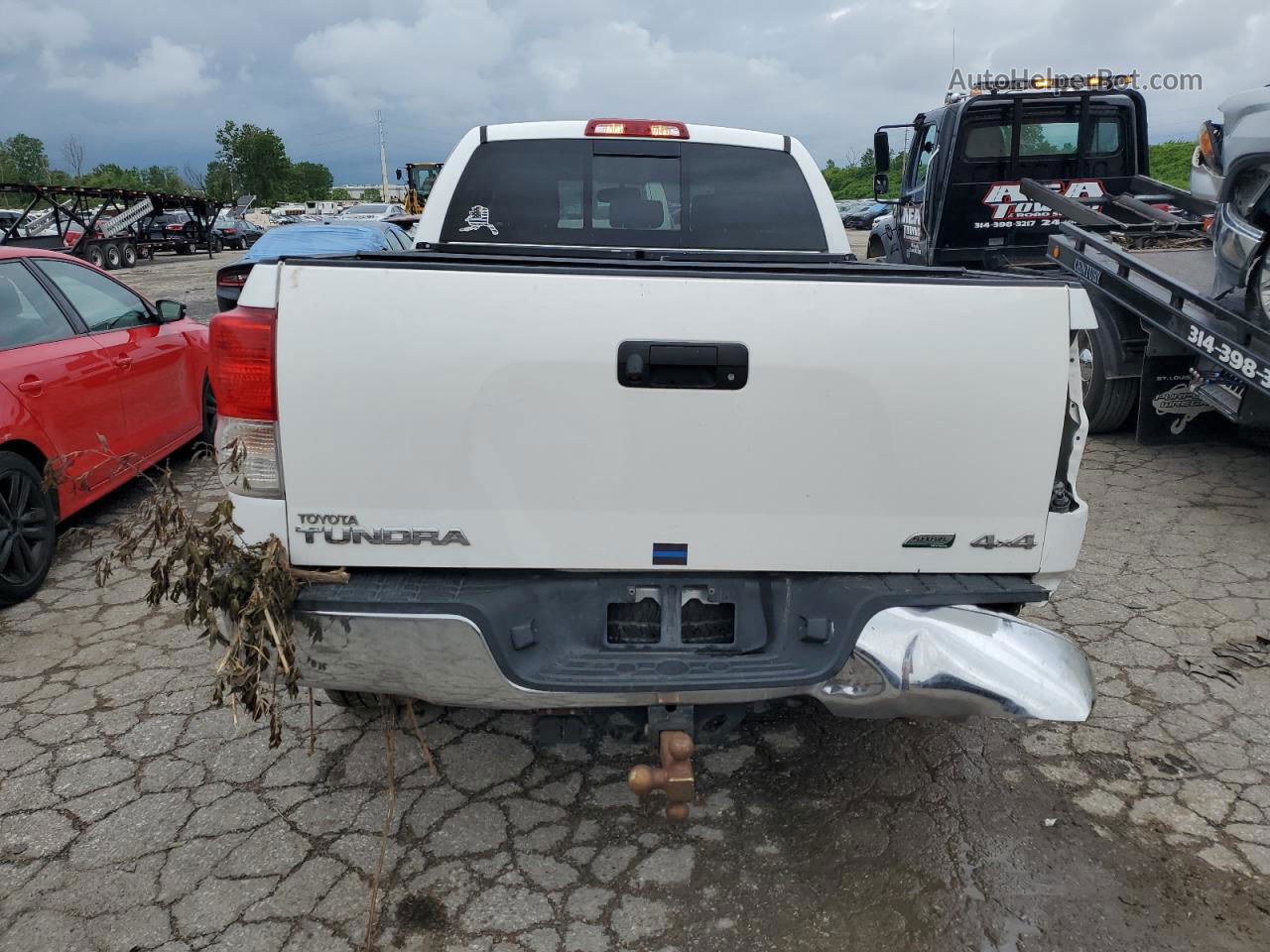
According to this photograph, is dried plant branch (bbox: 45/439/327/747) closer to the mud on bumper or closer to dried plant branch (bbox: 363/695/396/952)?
the mud on bumper

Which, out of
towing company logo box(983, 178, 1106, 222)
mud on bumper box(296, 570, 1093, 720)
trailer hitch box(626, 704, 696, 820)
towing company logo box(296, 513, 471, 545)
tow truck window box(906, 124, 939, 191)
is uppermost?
tow truck window box(906, 124, 939, 191)

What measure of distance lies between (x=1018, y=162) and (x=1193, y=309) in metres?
4.91

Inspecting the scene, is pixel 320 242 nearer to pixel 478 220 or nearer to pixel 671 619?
pixel 478 220

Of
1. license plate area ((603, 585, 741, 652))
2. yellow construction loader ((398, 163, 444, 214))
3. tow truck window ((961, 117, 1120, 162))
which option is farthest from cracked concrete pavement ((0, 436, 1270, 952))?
yellow construction loader ((398, 163, 444, 214))

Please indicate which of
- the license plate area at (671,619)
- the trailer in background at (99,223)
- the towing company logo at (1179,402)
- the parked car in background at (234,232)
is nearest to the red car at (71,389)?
the license plate area at (671,619)

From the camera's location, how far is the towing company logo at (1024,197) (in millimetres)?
9633

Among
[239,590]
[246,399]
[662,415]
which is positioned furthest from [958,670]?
[246,399]

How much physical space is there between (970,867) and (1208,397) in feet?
13.7

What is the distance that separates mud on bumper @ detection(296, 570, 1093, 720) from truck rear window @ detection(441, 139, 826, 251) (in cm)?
231

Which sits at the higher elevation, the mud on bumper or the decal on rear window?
the decal on rear window

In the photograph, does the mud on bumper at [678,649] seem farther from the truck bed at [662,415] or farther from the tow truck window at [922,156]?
the tow truck window at [922,156]

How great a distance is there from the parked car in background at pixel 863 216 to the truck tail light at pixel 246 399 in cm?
3977

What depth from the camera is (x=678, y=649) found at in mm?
2510

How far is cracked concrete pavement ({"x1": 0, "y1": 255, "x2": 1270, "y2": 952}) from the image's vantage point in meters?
2.53
